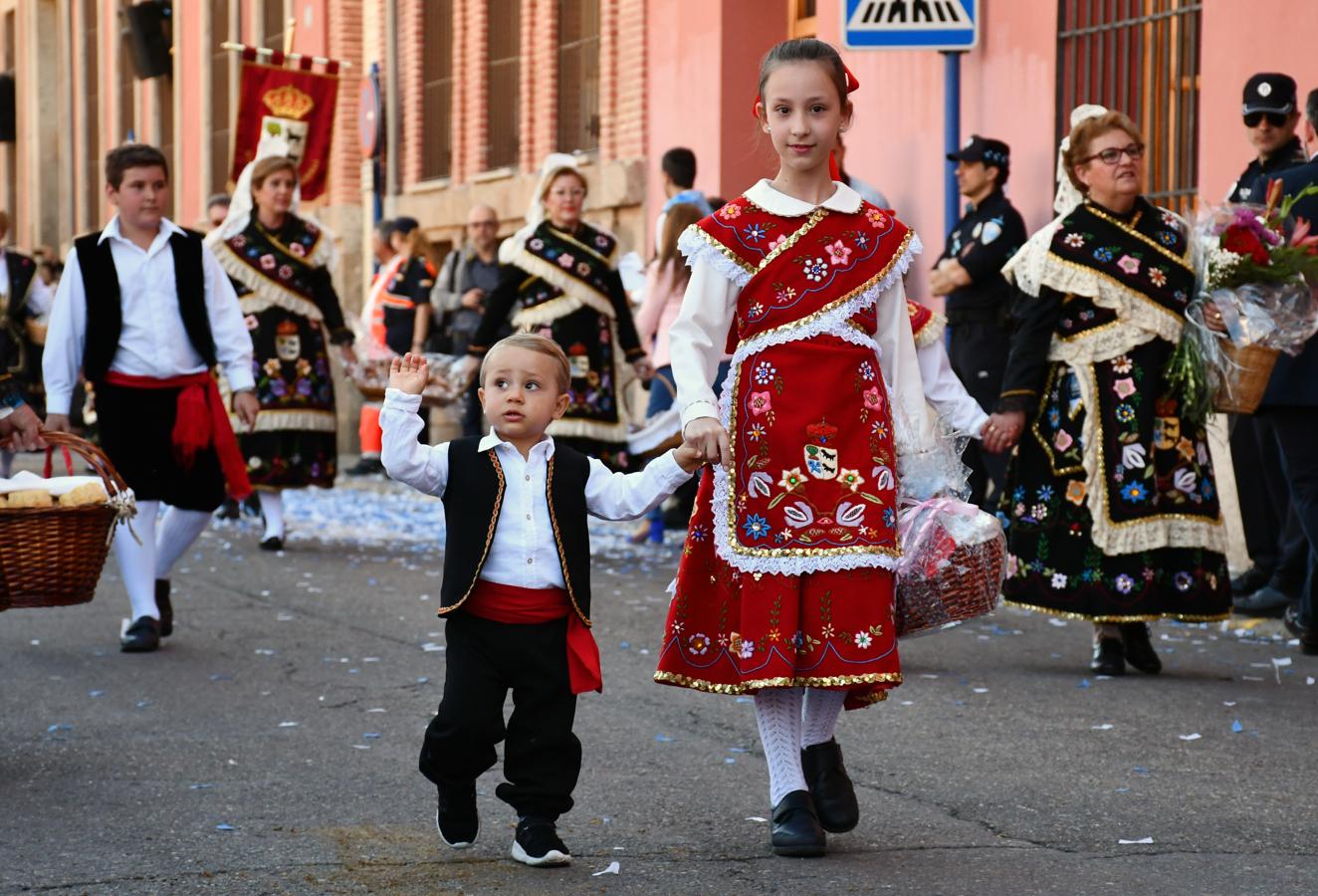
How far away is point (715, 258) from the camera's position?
4.96 m

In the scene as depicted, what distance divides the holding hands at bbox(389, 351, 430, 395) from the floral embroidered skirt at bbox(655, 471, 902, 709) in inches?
32.0

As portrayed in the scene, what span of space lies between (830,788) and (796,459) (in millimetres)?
736

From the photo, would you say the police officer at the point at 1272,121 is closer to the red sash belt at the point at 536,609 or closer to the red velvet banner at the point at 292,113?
the red sash belt at the point at 536,609

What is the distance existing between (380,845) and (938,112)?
29.0 feet

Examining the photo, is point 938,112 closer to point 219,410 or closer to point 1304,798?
point 219,410

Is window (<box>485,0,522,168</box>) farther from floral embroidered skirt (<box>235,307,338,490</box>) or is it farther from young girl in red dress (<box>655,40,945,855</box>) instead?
young girl in red dress (<box>655,40,945,855</box>)

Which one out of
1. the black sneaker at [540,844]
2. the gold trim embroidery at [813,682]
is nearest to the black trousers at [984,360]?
the gold trim embroidery at [813,682]

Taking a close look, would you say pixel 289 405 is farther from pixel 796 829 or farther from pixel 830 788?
pixel 796 829

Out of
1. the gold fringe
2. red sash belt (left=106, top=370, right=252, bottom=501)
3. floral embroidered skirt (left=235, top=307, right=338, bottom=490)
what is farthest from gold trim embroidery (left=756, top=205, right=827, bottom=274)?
floral embroidered skirt (left=235, top=307, right=338, bottom=490)

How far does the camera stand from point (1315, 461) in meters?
7.96

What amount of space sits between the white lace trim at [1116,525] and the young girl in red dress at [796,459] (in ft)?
8.49

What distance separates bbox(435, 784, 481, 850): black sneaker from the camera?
4758mm

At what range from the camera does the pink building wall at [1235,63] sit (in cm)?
995

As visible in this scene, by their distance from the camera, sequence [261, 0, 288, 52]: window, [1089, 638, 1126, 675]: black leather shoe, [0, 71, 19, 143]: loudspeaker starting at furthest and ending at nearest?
[0, 71, 19, 143]: loudspeaker → [261, 0, 288, 52]: window → [1089, 638, 1126, 675]: black leather shoe
